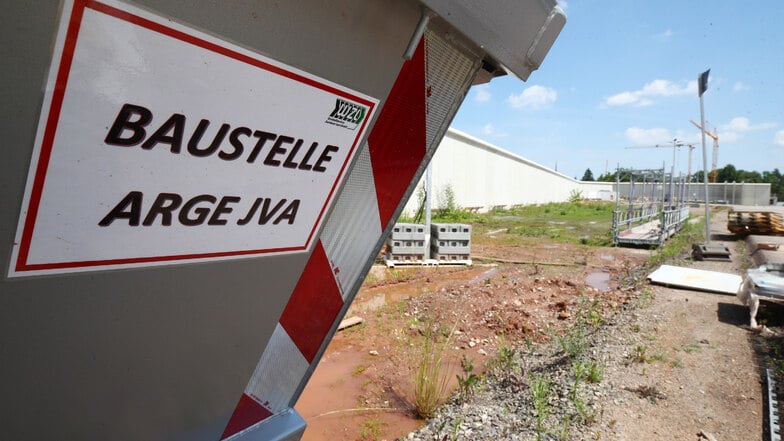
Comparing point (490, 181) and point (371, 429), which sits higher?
point (490, 181)

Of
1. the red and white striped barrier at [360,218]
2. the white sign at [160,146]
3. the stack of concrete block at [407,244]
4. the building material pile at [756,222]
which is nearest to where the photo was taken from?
the white sign at [160,146]

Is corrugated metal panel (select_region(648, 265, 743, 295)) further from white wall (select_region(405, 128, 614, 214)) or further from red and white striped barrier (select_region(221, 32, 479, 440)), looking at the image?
white wall (select_region(405, 128, 614, 214))

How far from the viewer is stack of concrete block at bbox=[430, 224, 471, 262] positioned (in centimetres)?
888

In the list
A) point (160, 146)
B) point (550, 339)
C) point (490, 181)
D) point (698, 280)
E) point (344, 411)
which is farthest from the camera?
point (490, 181)

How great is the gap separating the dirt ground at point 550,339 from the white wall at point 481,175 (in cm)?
823

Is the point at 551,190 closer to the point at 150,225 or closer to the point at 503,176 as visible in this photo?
the point at 503,176

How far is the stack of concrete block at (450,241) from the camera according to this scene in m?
8.88

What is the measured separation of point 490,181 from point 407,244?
19554 millimetres

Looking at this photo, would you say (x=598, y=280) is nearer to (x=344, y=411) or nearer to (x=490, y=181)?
(x=344, y=411)

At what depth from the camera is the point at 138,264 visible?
0.73 m

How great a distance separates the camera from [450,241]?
8922mm

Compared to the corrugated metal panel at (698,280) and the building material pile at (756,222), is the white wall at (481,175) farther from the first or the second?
the building material pile at (756,222)

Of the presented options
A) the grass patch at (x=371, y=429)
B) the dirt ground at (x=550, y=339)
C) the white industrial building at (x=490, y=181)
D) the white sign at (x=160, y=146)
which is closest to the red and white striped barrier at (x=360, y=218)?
the white sign at (x=160, y=146)

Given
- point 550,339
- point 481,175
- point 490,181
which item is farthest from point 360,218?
point 490,181
